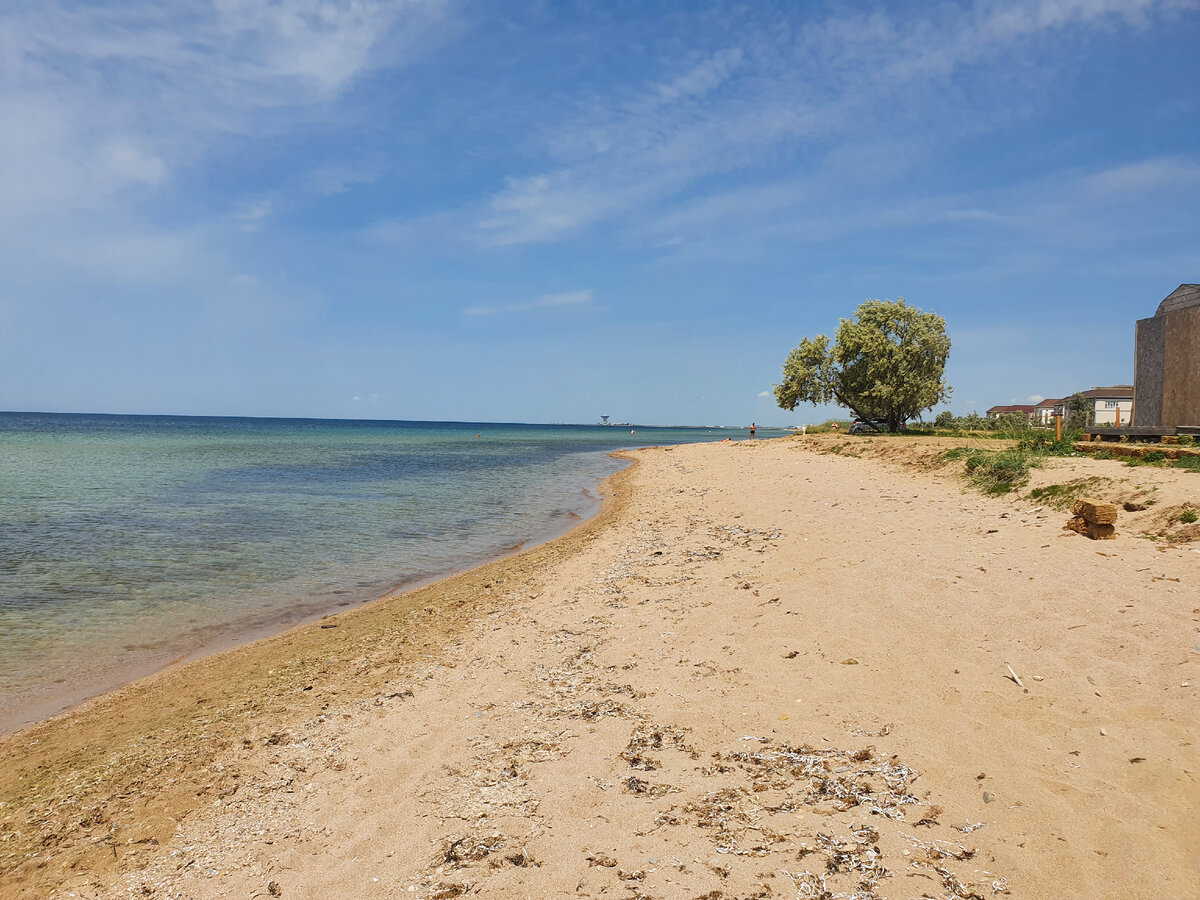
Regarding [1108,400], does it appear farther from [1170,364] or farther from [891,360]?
[1170,364]

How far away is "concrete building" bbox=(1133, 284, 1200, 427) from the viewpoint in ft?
53.4

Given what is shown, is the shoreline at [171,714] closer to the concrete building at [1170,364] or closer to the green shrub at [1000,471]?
the green shrub at [1000,471]

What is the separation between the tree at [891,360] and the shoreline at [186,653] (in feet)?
121

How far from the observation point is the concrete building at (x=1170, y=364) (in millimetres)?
16266

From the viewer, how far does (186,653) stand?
352 inches

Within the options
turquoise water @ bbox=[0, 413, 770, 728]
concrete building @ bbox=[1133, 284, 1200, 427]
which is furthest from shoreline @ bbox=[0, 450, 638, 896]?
concrete building @ bbox=[1133, 284, 1200, 427]

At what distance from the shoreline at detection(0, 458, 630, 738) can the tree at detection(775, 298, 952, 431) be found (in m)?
37.0

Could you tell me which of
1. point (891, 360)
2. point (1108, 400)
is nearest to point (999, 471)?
point (891, 360)

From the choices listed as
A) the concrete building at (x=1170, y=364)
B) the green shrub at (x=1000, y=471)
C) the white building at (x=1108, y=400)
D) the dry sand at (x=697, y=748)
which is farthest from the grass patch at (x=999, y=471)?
the white building at (x=1108, y=400)

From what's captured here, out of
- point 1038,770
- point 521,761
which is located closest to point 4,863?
point 521,761

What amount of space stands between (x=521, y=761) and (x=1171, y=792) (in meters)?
4.28

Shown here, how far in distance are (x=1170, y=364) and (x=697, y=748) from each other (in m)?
20.0

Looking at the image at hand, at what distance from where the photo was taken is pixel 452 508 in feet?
72.9

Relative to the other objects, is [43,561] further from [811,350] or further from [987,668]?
[811,350]
